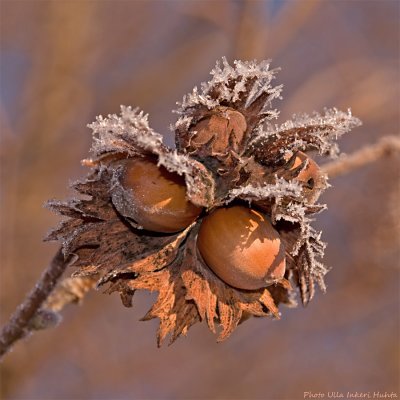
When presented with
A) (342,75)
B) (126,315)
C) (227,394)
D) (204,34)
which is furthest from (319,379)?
(204,34)

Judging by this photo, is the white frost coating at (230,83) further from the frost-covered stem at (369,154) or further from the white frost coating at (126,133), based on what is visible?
the frost-covered stem at (369,154)

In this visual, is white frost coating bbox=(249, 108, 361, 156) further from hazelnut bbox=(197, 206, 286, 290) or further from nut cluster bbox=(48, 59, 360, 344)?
hazelnut bbox=(197, 206, 286, 290)

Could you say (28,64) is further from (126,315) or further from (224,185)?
(224,185)

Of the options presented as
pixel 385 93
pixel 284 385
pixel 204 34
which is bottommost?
pixel 284 385

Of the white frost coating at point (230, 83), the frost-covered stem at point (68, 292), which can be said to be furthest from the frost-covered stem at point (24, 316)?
the white frost coating at point (230, 83)

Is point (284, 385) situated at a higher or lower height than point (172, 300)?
lower

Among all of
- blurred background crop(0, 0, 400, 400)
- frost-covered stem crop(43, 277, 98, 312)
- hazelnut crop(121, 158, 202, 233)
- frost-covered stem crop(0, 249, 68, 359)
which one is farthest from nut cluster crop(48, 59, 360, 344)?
blurred background crop(0, 0, 400, 400)

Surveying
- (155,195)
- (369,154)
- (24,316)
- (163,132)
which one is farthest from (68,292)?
(163,132)
